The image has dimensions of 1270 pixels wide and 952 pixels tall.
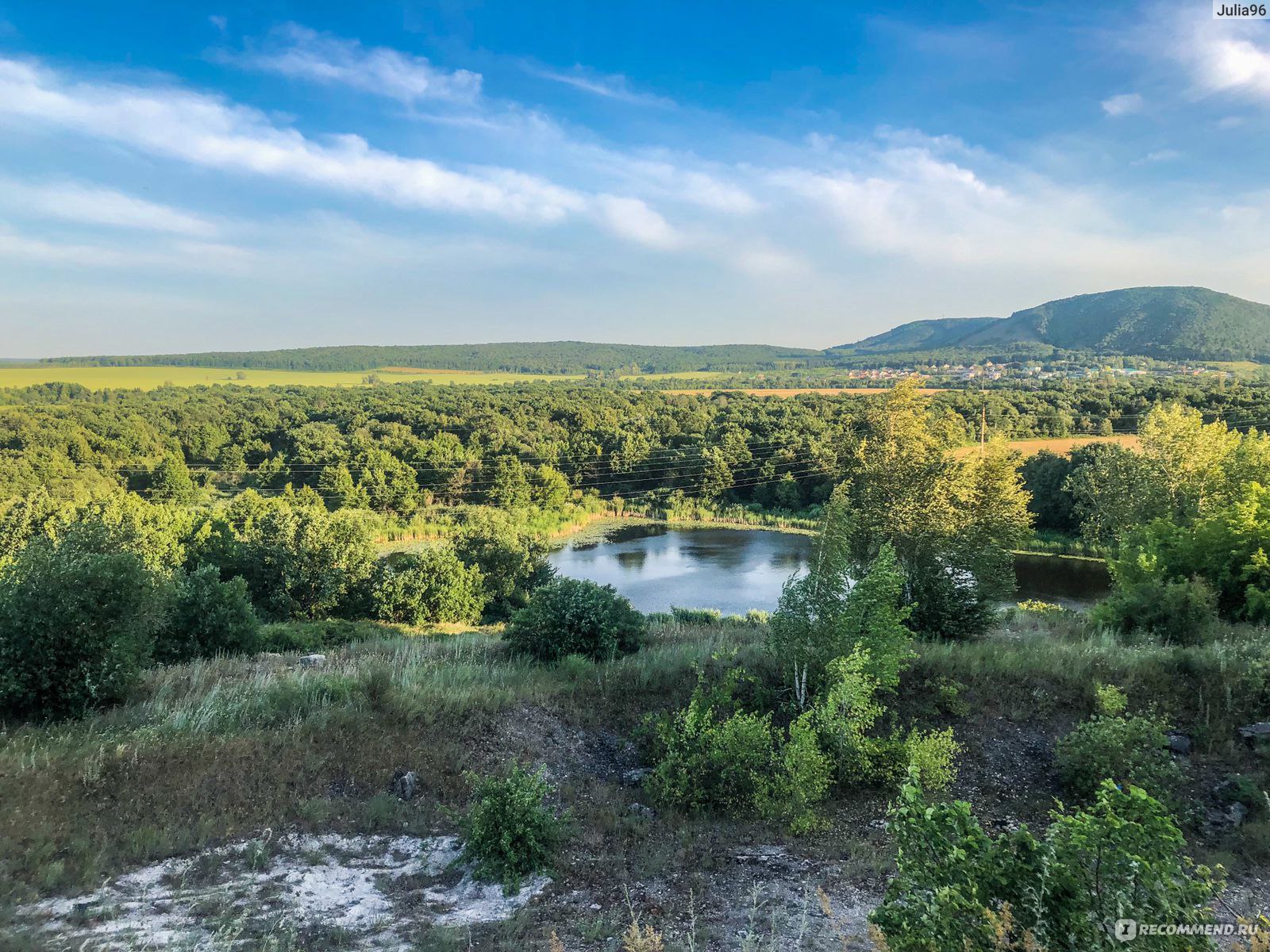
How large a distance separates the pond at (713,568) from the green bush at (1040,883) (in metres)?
28.1

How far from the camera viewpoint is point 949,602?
14.6 m

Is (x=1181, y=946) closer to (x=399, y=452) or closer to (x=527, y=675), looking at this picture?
(x=527, y=675)

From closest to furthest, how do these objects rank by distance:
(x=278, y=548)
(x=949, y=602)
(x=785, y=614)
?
(x=785, y=614) → (x=949, y=602) → (x=278, y=548)

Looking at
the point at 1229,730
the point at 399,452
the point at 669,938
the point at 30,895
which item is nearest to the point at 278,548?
the point at 30,895

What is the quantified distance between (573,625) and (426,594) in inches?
642

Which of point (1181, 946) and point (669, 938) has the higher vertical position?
point (1181, 946)

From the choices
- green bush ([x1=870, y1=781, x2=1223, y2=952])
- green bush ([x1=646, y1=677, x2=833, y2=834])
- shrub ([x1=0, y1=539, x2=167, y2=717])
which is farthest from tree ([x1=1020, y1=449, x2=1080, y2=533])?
shrub ([x1=0, y1=539, x2=167, y2=717])

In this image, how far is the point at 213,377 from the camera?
16738 centimetres

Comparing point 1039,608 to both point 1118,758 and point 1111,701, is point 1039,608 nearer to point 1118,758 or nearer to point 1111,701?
point 1111,701

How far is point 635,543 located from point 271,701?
4470 cm

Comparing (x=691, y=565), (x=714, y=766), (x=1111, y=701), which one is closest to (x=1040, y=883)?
(x=714, y=766)

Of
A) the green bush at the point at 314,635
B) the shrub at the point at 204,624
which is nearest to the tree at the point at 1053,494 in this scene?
the green bush at the point at 314,635

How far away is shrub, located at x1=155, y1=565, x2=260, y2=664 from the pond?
17.2 m

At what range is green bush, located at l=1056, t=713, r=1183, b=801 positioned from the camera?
335 inches
